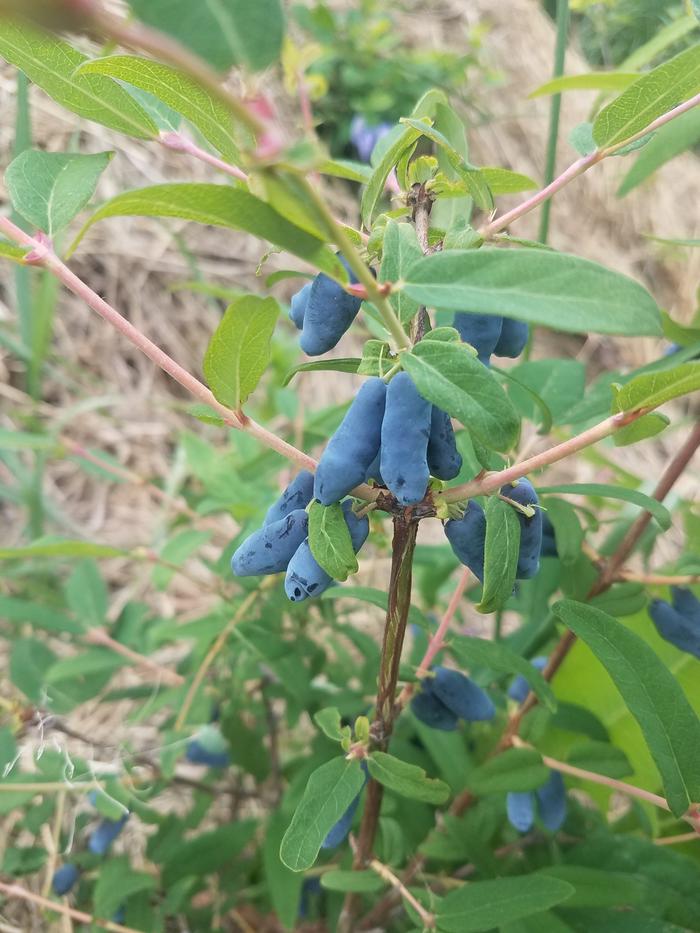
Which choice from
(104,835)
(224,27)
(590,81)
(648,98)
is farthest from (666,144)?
(104,835)

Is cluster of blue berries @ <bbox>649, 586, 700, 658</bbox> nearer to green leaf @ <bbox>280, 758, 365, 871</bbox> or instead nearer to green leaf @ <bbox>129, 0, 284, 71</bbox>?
green leaf @ <bbox>280, 758, 365, 871</bbox>

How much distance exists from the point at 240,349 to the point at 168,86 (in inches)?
5.6

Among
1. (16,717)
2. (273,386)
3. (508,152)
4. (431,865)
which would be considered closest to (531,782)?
(431,865)

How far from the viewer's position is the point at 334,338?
1.56 feet

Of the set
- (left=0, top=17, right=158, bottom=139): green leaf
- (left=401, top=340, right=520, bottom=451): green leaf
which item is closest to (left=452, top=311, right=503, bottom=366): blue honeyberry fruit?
(left=401, top=340, right=520, bottom=451): green leaf

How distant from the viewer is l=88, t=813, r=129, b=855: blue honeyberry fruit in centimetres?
94

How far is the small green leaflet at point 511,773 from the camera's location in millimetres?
661

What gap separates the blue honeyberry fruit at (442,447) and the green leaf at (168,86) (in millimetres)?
197

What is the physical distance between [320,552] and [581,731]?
0.52 metres

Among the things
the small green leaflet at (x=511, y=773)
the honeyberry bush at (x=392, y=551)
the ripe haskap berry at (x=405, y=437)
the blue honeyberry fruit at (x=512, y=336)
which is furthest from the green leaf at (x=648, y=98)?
the small green leaflet at (x=511, y=773)

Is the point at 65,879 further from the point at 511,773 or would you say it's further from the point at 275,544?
the point at 275,544

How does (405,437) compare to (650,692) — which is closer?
(405,437)

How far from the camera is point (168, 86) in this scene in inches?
16.6

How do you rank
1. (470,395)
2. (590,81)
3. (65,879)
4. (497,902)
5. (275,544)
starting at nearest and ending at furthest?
(470,395), (275,544), (497,902), (590,81), (65,879)
